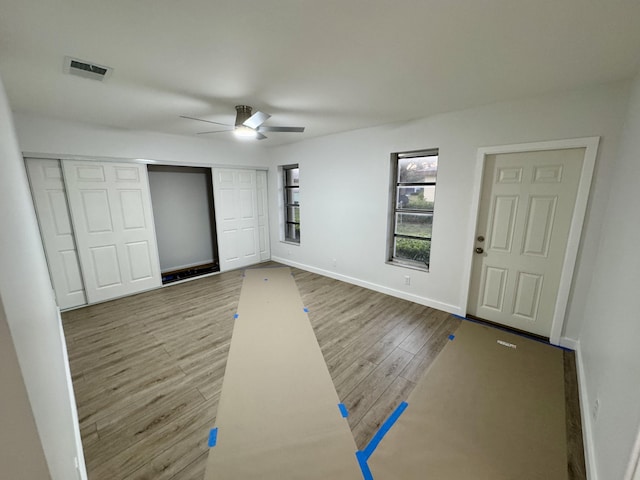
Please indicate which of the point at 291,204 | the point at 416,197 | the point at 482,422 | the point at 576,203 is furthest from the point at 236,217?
the point at 576,203

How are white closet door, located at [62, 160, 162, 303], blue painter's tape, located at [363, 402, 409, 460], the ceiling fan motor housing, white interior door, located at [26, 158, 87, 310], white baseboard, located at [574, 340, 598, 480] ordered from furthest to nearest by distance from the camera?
white closet door, located at [62, 160, 162, 303] → white interior door, located at [26, 158, 87, 310] → the ceiling fan motor housing → blue painter's tape, located at [363, 402, 409, 460] → white baseboard, located at [574, 340, 598, 480]

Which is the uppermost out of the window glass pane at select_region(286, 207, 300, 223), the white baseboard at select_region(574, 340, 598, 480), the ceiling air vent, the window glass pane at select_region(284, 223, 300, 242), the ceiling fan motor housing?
the ceiling air vent

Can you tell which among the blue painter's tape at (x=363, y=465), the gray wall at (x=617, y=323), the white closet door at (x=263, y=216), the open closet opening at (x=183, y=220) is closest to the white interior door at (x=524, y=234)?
the gray wall at (x=617, y=323)

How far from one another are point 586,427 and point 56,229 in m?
5.77

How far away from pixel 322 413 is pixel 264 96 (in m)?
2.84

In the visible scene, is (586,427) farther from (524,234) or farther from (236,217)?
(236,217)

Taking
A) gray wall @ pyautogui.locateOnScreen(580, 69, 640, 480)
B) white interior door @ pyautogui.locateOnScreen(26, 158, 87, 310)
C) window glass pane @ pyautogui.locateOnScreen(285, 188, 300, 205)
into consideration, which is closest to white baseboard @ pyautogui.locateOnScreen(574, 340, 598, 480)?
gray wall @ pyautogui.locateOnScreen(580, 69, 640, 480)

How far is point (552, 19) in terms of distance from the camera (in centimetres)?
141

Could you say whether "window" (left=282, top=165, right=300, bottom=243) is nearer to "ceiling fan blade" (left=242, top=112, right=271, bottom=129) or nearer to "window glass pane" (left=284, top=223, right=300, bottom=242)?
"window glass pane" (left=284, top=223, right=300, bottom=242)

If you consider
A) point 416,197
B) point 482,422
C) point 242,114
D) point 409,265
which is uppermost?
point 242,114

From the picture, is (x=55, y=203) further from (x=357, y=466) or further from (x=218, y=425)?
(x=357, y=466)

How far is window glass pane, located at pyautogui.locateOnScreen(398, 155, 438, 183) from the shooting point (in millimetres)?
3498

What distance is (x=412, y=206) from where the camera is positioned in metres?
3.75

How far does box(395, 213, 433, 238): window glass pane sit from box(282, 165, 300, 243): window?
7.58 ft
